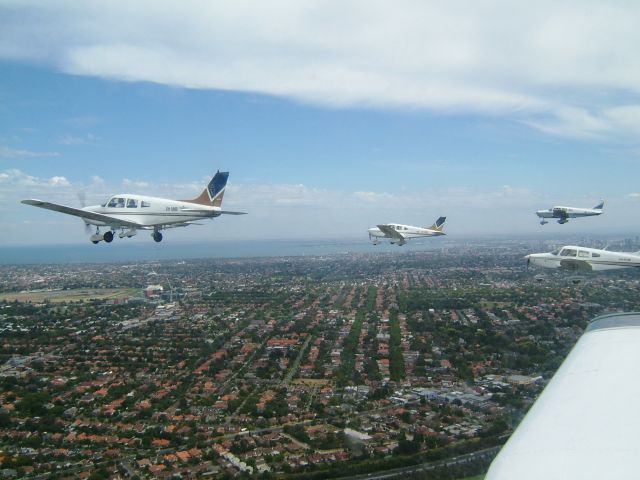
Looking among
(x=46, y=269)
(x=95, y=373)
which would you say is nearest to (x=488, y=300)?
(x=95, y=373)

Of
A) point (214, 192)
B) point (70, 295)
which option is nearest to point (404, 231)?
point (214, 192)

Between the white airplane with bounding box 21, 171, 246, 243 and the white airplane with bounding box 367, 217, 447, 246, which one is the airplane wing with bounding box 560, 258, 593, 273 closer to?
the white airplane with bounding box 367, 217, 447, 246

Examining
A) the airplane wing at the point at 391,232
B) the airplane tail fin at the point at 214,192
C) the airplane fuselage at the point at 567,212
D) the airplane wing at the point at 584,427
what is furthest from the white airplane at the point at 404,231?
the airplane wing at the point at 584,427

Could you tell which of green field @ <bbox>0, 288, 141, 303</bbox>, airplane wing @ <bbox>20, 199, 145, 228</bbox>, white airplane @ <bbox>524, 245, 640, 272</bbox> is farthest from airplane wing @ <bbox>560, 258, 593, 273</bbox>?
green field @ <bbox>0, 288, 141, 303</bbox>

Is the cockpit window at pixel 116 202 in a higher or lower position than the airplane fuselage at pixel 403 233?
higher

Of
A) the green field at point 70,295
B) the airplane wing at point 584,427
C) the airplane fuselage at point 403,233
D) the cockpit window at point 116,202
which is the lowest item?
the green field at point 70,295

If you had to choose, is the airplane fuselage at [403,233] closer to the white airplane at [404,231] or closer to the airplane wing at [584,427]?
the white airplane at [404,231]

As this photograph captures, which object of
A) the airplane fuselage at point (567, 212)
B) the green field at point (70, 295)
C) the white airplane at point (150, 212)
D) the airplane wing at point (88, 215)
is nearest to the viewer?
the airplane wing at point (88, 215)
